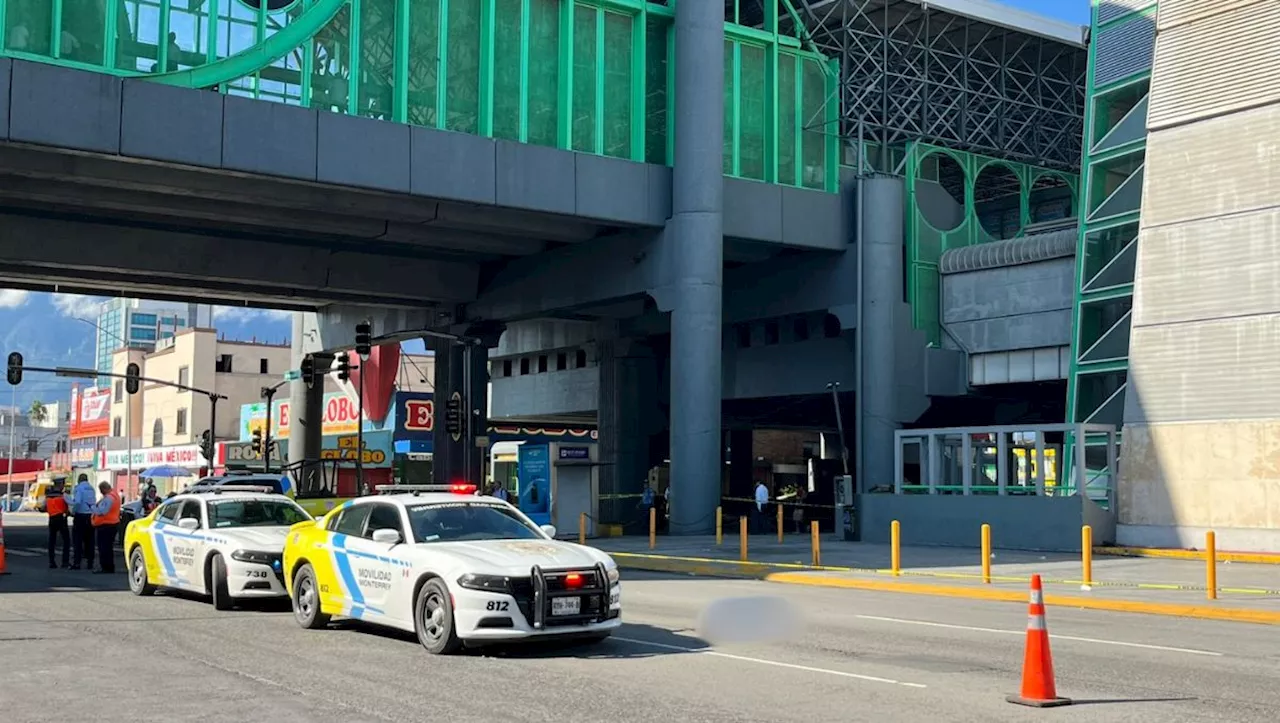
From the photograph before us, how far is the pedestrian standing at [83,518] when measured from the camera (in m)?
26.5

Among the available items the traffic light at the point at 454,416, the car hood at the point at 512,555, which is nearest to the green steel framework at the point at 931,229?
the traffic light at the point at 454,416

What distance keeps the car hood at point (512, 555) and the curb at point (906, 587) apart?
30.1 ft

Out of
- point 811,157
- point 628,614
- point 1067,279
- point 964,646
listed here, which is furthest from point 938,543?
point 964,646

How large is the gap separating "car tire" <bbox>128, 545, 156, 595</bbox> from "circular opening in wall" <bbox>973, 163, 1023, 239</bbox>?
138 ft

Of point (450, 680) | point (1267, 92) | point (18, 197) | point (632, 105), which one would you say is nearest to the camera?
point (450, 680)

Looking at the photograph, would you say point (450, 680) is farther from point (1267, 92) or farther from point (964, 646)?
point (1267, 92)

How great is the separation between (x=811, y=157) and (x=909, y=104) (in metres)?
6.59

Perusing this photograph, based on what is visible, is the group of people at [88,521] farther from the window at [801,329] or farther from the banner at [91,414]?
the banner at [91,414]

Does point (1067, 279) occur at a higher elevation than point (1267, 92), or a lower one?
lower

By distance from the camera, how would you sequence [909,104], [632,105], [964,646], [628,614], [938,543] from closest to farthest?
[964,646] < [628,614] < [938,543] < [632,105] < [909,104]

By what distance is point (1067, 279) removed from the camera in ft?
139

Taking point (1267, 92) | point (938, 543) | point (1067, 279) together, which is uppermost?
point (1267, 92)

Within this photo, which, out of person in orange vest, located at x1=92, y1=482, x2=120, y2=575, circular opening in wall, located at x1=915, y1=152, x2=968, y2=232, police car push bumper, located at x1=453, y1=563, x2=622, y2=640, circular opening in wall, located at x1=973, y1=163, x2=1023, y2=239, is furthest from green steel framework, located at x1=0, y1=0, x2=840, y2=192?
police car push bumper, located at x1=453, y1=563, x2=622, y2=640

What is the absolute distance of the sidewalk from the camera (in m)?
19.4
